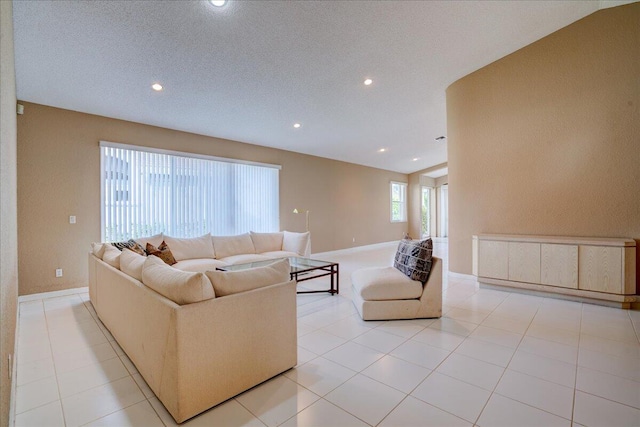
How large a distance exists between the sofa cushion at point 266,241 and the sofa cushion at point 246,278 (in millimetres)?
3456

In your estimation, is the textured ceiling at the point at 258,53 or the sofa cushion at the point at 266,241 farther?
the sofa cushion at the point at 266,241

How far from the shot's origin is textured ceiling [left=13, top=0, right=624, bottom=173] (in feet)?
8.90

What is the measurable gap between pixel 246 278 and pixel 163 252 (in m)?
2.74

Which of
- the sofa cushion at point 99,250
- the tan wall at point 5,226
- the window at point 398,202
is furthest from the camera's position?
the window at point 398,202

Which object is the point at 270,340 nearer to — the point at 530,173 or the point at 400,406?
the point at 400,406

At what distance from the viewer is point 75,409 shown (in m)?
1.75

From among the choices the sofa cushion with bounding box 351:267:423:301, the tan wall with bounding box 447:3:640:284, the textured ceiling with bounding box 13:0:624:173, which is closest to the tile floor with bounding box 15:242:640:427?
the sofa cushion with bounding box 351:267:423:301

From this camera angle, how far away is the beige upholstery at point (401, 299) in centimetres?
308

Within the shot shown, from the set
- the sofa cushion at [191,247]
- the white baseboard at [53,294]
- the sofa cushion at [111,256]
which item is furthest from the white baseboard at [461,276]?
the white baseboard at [53,294]

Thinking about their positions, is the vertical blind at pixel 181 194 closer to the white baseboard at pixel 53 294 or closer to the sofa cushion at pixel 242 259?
the white baseboard at pixel 53 294

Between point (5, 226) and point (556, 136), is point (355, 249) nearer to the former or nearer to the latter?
point (556, 136)

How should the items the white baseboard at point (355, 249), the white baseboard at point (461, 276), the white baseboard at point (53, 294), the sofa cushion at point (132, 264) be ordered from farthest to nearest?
the white baseboard at point (355, 249) < the white baseboard at point (461, 276) < the white baseboard at point (53, 294) < the sofa cushion at point (132, 264)

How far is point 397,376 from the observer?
6.67 feet

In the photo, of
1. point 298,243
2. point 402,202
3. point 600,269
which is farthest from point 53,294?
Result: point 402,202
